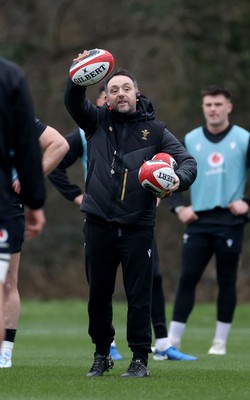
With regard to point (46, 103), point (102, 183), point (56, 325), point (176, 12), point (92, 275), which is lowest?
point (56, 325)

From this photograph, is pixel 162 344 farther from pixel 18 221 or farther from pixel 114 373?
pixel 18 221

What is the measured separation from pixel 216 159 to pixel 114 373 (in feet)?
11.9

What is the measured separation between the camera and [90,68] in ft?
26.1

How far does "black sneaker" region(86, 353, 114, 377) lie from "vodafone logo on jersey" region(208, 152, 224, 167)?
11.9ft

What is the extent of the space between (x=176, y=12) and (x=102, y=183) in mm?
18490

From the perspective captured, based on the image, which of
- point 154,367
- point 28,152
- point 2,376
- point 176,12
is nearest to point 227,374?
point 154,367

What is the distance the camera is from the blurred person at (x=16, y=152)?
631 cm

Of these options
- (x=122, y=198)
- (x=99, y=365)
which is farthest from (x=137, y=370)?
(x=122, y=198)

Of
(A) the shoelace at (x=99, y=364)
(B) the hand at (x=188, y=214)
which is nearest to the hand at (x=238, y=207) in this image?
(B) the hand at (x=188, y=214)

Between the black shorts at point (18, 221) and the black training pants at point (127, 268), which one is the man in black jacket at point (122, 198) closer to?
the black training pants at point (127, 268)

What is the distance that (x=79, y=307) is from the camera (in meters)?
20.3

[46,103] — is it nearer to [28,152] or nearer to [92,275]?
[92,275]

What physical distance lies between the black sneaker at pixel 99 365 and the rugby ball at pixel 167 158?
145cm

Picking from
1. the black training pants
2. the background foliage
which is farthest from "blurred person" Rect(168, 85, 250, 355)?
the background foliage
